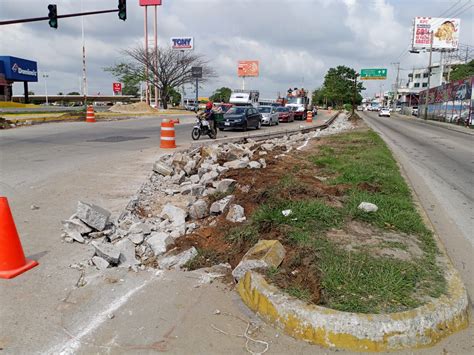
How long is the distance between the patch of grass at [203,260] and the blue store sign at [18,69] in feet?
190

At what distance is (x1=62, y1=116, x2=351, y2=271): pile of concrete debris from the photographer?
15.4 ft

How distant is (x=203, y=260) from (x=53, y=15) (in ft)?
69.0

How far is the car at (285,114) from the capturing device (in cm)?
3750

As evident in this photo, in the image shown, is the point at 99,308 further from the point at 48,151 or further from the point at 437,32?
the point at 437,32

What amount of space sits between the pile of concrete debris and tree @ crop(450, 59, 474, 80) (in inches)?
3912

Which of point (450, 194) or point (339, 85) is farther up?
point (339, 85)

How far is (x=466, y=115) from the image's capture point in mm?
36250

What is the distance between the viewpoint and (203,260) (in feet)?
15.3

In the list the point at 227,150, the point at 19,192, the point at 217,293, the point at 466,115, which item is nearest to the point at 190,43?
the point at 466,115

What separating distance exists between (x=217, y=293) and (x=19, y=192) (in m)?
5.58

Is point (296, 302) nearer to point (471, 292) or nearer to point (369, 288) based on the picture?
point (369, 288)

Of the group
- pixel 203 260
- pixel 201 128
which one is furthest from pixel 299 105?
pixel 203 260

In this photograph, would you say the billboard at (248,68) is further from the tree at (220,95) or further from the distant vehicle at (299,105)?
the distant vehicle at (299,105)

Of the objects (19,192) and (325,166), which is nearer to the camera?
(19,192)
